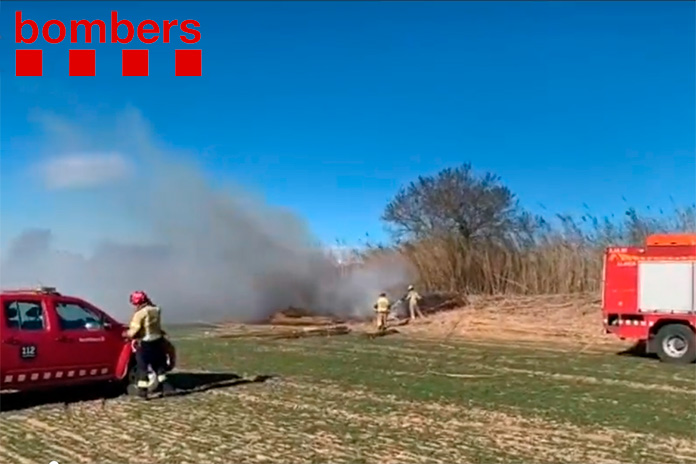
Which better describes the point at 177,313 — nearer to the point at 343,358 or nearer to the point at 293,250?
the point at 293,250

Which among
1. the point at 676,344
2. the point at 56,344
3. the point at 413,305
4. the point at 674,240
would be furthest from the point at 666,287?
the point at 56,344

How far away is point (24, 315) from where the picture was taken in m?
12.7

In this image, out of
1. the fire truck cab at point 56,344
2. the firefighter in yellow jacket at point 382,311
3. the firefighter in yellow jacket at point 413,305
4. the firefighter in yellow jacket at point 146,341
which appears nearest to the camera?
the fire truck cab at point 56,344

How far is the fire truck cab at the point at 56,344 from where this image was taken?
40.2 feet

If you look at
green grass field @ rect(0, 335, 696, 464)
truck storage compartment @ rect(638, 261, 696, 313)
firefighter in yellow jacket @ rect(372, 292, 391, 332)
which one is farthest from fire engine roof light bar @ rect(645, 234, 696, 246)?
firefighter in yellow jacket @ rect(372, 292, 391, 332)

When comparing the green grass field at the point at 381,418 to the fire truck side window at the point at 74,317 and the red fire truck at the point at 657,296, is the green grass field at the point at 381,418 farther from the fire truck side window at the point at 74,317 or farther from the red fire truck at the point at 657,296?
the red fire truck at the point at 657,296

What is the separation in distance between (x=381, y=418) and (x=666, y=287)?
39.9 feet

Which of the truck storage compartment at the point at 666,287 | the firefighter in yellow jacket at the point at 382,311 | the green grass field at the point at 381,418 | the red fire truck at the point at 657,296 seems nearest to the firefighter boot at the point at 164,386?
the green grass field at the point at 381,418

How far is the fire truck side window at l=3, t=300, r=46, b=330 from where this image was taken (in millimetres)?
12391

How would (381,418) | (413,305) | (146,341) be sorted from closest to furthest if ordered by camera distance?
(381,418) → (146,341) → (413,305)

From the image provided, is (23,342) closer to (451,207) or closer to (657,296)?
(657,296)

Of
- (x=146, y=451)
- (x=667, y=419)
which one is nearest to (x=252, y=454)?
(x=146, y=451)

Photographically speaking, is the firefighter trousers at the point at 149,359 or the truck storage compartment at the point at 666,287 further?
the truck storage compartment at the point at 666,287

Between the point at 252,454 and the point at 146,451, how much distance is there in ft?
4.05
